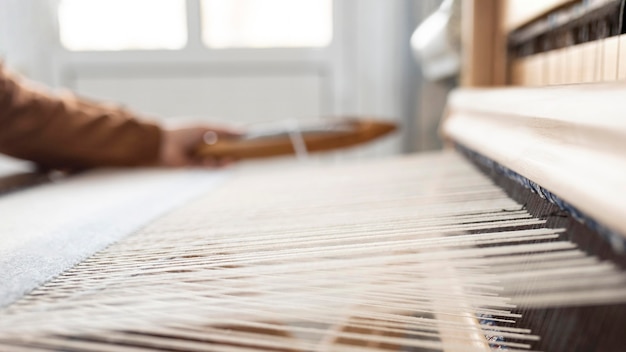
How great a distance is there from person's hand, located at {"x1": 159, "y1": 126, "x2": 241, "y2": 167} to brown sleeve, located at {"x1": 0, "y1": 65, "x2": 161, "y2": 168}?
2cm

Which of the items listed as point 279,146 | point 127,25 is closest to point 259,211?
point 279,146

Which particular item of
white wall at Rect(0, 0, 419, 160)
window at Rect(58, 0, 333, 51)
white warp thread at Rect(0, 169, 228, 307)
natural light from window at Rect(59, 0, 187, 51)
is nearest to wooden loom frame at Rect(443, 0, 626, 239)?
white warp thread at Rect(0, 169, 228, 307)

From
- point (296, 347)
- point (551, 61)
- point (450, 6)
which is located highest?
point (450, 6)

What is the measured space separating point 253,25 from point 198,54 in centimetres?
24

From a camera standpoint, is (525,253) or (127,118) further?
(127,118)

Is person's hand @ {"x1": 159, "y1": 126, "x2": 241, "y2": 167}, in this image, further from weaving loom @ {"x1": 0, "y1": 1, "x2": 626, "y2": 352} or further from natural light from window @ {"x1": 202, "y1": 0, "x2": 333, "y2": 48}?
natural light from window @ {"x1": 202, "y1": 0, "x2": 333, "y2": 48}

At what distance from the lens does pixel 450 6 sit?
1443mm

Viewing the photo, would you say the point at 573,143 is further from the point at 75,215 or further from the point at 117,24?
the point at 117,24

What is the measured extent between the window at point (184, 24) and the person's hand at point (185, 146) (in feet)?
4.19

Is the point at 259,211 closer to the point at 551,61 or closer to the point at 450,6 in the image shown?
the point at 551,61

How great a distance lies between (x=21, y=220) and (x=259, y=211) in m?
0.23

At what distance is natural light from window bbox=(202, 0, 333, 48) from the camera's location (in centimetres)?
261

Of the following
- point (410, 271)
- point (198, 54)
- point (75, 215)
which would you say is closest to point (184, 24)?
point (198, 54)

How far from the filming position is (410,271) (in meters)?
0.43
